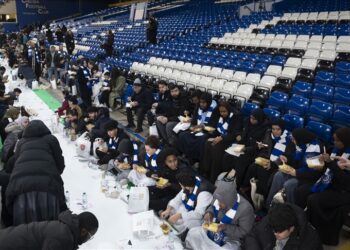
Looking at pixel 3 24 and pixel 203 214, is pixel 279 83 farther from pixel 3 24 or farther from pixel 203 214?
pixel 3 24

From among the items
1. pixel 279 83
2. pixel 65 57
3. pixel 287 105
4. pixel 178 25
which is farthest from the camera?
pixel 178 25

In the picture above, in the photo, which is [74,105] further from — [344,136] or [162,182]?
[344,136]

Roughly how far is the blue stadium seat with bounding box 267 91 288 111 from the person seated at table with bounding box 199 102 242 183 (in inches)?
33.8

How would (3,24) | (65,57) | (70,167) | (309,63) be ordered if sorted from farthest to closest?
(3,24) < (65,57) < (309,63) < (70,167)

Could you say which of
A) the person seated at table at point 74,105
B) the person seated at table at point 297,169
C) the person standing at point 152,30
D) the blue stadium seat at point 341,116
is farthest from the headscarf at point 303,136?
the person standing at point 152,30

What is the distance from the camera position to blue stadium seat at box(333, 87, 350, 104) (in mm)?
5164

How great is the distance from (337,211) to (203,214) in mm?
1291

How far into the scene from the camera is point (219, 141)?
15.7 feet

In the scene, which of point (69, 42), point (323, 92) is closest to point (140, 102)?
point (323, 92)

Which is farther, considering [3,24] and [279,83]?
[3,24]

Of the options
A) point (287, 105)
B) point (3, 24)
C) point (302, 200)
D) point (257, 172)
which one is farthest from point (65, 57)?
point (3, 24)

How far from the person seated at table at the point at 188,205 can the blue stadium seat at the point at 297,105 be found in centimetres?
243

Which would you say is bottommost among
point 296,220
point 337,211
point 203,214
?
point 203,214

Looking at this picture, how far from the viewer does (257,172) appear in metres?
4.14
